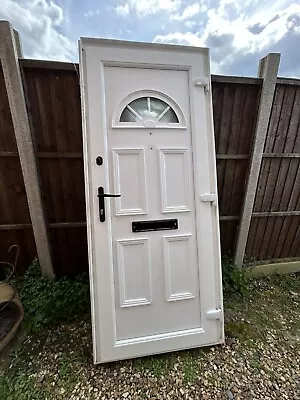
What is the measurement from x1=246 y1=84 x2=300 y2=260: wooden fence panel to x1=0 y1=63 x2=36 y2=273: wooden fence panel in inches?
85.3

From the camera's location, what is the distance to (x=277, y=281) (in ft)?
8.21

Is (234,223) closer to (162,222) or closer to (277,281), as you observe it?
(277,281)

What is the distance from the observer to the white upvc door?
1.48m

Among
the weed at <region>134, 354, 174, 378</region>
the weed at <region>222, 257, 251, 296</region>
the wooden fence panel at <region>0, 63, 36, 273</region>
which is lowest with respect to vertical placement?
the weed at <region>134, 354, 174, 378</region>

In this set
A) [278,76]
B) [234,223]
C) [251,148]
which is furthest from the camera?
[234,223]

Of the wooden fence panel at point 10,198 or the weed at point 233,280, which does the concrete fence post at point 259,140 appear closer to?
the weed at point 233,280

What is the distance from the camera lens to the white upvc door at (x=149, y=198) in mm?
1478

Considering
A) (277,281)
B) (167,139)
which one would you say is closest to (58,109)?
(167,139)

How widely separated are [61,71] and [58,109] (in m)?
0.26

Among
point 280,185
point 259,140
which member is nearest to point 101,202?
point 259,140

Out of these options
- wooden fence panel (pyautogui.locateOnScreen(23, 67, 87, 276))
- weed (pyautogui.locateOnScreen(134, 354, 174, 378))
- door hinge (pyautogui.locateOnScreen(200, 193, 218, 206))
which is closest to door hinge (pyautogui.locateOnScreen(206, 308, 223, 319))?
weed (pyautogui.locateOnScreen(134, 354, 174, 378))

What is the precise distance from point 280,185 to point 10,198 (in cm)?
253

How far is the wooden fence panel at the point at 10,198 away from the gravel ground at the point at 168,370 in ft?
2.63

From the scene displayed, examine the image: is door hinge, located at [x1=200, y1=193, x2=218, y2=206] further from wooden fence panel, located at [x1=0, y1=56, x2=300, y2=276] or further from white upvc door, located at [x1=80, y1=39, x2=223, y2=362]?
wooden fence panel, located at [x1=0, y1=56, x2=300, y2=276]
